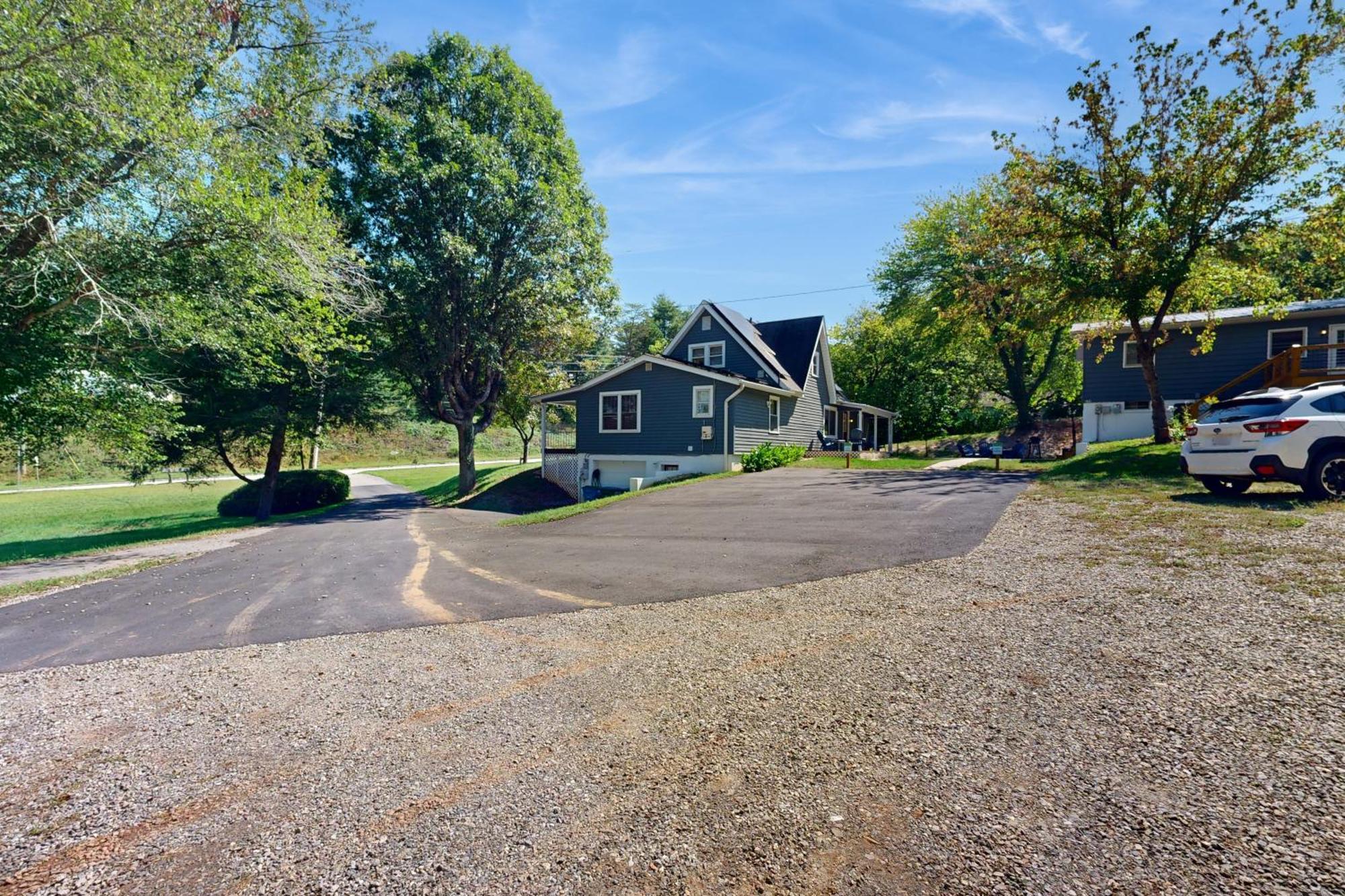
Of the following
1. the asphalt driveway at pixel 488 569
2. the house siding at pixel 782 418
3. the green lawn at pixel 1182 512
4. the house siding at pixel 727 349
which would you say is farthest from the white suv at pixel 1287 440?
the house siding at pixel 727 349

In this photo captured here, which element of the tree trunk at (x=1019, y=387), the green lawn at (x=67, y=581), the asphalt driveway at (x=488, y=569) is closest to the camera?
the asphalt driveway at (x=488, y=569)

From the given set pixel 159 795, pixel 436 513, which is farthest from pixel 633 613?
pixel 436 513

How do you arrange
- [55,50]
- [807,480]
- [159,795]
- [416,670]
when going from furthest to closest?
[807,480], [55,50], [416,670], [159,795]

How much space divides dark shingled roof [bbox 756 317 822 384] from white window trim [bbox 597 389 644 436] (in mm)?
7434

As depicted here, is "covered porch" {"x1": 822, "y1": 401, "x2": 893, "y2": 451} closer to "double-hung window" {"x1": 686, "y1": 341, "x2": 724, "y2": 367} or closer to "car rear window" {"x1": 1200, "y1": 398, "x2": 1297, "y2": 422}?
"double-hung window" {"x1": 686, "y1": 341, "x2": 724, "y2": 367}

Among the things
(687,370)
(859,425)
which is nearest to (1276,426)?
(687,370)

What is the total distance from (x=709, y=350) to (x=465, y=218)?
33.8 feet

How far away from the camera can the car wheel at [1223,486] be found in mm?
8992

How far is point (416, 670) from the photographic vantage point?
4.32m

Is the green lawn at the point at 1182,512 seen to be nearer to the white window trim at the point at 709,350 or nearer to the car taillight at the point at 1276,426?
the car taillight at the point at 1276,426

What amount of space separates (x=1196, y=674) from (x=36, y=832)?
5.96 meters

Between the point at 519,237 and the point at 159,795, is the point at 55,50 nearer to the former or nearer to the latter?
the point at 159,795

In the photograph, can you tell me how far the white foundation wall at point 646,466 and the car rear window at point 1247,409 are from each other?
12.7 meters

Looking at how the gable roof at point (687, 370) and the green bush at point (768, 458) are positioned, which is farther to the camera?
the gable roof at point (687, 370)
